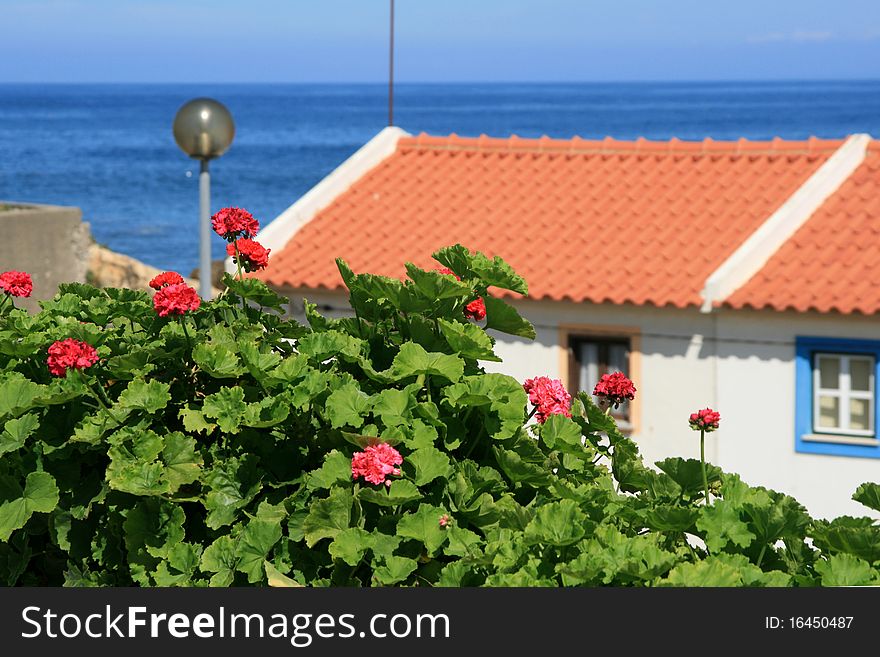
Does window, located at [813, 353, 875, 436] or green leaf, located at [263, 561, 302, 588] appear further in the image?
window, located at [813, 353, 875, 436]

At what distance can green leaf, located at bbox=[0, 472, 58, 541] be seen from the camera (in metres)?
4.02

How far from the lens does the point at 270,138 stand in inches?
5679

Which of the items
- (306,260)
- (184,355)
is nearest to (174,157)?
(306,260)

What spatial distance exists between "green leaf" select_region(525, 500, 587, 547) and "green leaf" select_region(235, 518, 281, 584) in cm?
82

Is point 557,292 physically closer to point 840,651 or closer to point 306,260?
point 306,260

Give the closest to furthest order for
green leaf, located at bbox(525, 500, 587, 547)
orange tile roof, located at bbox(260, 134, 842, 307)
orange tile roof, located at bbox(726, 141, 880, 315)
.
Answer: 1. green leaf, located at bbox(525, 500, 587, 547)
2. orange tile roof, located at bbox(726, 141, 880, 315)
3. orange tile roof, located at bbox(260, 134, 842, 307)

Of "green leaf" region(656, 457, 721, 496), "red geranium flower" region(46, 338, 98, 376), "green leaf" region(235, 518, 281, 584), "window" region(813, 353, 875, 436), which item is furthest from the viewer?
"window" region(813, 353, 875, 436)

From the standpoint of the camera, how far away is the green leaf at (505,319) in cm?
429

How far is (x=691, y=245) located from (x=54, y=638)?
1399 cm

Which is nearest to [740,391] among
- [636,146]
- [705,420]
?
[636,146]

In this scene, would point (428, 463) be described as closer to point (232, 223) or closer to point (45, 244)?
point (232, 223)

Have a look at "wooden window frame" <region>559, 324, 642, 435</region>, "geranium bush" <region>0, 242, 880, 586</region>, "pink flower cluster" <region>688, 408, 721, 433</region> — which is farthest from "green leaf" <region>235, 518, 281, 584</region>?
"wooden window frame" <region>559, 324, 642, 435</region>

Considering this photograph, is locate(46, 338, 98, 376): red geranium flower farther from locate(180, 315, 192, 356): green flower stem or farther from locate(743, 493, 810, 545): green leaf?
locate(743, 493, 810, 545): green leaf

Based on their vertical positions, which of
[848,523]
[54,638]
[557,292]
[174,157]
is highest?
[174,157]
